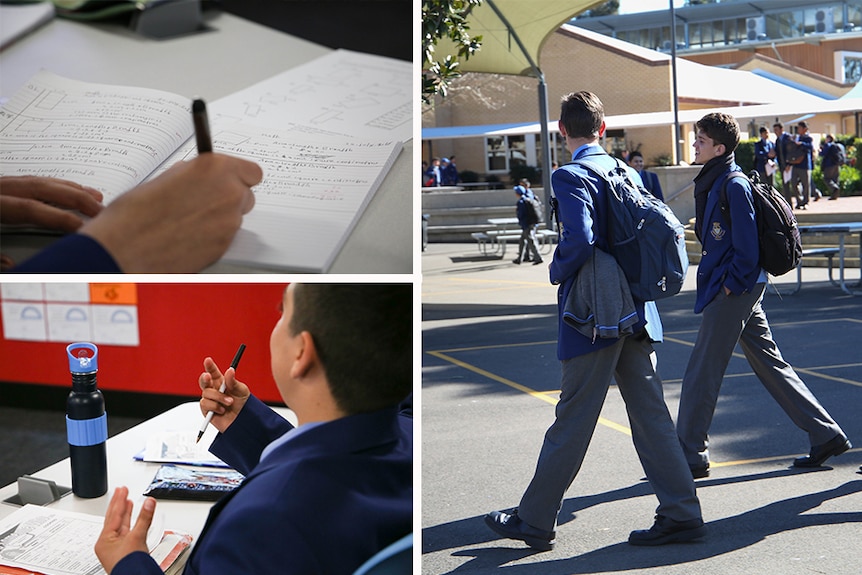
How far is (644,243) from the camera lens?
3881mm

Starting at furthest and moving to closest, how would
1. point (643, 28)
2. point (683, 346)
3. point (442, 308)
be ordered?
point (643, 28), point (442, 308), point (683, 346)

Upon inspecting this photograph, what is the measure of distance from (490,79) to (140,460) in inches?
1273

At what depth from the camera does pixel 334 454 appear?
1.60 metres

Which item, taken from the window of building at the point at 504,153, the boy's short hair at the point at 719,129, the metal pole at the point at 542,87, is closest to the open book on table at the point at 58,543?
the boy's short hair at the point at 719,129

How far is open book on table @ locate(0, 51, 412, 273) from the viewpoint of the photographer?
138 cm

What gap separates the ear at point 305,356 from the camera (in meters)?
1.63

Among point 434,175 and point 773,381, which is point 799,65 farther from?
point 773,381

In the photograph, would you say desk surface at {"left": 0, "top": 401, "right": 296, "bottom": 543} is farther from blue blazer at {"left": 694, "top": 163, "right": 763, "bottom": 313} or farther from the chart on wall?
blue blazer at {"left": 694, "top": 163, "right": 763, "bottom": 313}

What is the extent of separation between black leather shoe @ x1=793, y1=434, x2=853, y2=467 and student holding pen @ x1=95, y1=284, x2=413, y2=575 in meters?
3.79

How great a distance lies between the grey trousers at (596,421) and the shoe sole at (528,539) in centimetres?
7

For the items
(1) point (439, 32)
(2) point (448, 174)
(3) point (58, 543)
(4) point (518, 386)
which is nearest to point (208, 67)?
(3) point (58, 543)

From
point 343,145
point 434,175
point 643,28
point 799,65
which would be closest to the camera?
point 343,145

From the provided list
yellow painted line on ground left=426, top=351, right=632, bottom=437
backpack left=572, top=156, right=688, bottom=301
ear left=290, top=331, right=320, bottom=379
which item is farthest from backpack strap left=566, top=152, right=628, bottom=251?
ear left=290, top=331, right=320, bottom=379

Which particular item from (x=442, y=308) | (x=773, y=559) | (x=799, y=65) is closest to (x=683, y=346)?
(x=442, y=308)
